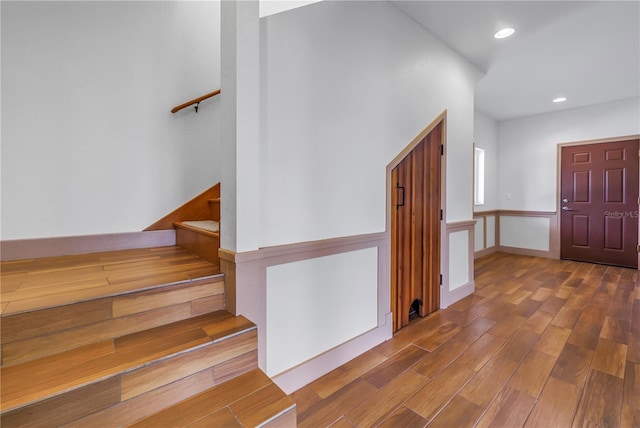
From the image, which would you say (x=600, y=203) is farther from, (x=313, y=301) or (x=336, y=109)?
(x=313, y=301)

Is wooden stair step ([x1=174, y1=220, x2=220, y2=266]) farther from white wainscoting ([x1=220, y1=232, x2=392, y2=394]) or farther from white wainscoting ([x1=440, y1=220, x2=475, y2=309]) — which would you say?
white wainscoting ([x1=440, y1=220, x2=475, y2=309])

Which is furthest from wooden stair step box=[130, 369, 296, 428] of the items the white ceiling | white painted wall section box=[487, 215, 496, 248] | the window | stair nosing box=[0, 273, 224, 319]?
white painted wall section box=[487, 215, 496, 248]

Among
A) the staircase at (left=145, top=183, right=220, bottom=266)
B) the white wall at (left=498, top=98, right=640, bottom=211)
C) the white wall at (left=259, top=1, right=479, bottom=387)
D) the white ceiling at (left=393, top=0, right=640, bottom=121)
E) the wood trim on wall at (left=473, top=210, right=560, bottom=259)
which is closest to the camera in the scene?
the white wall at (left=259, top=1, right=479, bottom=387)

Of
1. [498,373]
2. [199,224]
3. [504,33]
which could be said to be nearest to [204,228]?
[199,224]

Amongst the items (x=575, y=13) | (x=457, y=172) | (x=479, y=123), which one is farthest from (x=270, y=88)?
(x=479, y=123)

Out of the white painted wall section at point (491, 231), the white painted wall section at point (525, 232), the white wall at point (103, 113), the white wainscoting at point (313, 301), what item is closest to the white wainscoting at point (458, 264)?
the white wainscoting at point (313, 301)

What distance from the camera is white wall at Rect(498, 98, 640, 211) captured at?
450cm

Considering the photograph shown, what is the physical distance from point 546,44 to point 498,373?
3160 millimetres

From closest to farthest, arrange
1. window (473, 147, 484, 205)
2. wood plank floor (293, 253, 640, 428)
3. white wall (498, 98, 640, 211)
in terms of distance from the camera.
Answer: wood plank floor (293, 253, 640, 428)
white wall (498, 98, 640, 211)
window (473, 147, 484, 205)

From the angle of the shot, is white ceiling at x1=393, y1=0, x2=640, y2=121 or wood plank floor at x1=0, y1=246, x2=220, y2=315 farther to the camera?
white ceiling at x1=393, y1=0, x2=640, y2=121

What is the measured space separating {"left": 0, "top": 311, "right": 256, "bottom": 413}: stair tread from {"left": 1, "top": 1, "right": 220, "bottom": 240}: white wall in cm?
119

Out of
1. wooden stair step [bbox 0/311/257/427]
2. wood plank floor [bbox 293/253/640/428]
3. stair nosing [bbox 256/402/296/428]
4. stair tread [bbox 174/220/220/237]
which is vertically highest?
stair tread [bbox 174/220/220/237]

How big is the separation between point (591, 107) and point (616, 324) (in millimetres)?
4020

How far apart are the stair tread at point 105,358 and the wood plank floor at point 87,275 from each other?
0.63 ft
